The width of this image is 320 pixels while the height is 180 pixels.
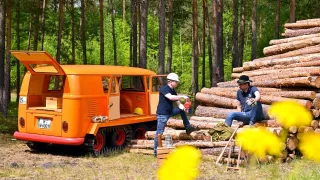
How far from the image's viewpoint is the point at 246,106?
33.5ft

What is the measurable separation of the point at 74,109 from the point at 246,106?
3690 mm

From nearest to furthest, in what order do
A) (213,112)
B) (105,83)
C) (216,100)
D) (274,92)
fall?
1. (105,83)
2. (274,92)
3. (213,112)
4. (216,100)

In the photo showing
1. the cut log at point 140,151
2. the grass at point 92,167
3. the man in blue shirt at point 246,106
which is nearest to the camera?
the grass at point 92,167

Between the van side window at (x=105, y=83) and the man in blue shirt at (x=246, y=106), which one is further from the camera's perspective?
the van side window at (x=105, y=83)

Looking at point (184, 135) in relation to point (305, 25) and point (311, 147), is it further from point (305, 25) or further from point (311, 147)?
point (311, 147)

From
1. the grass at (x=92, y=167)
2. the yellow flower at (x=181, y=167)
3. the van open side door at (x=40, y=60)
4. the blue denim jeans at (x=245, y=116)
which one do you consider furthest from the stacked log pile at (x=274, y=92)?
the yellow flower at (x=181, y=167)

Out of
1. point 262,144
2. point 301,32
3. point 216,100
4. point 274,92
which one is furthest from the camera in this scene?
point 301,32

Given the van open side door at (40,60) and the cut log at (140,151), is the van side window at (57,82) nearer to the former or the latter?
the van open side door at (40,60)

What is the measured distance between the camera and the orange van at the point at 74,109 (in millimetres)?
10227

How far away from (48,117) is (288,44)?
7.93 meters

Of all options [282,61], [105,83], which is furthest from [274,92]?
[105,83]

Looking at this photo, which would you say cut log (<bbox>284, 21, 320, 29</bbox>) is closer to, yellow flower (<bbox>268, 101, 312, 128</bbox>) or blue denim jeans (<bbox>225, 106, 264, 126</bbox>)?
blue denim jeans (<bbox>225, 106, 264, 126</bbox>)

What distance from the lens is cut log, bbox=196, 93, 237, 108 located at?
39.5 ft

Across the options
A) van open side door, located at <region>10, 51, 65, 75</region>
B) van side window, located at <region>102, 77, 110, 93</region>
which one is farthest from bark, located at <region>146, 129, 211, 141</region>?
van open side door, located at <region>10, 51, 65, 75</region>
